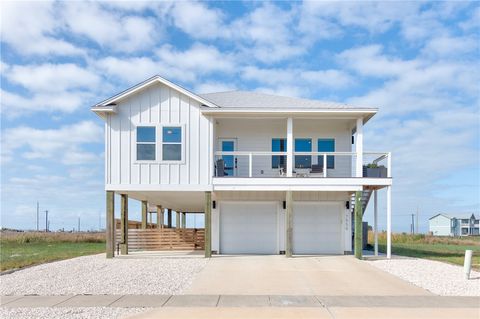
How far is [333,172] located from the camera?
72.9ft

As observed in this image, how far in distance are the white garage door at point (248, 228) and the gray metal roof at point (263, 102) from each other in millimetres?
4467

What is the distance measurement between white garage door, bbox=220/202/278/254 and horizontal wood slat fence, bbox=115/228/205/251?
240 cm

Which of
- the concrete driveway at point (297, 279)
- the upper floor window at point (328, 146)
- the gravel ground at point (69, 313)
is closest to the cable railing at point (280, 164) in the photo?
the upper floor window at point (328, 146)

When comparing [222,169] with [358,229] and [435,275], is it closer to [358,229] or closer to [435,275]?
[358,229]

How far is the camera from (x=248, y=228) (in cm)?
2191

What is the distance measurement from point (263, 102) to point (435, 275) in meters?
10.1

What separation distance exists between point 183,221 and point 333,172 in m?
18.7

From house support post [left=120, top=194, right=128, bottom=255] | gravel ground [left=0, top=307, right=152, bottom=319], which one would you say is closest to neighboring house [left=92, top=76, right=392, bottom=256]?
house support post [left=120, top=194, right=128, bottom=255]

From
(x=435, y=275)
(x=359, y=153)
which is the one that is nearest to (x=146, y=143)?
(x=359, y=153)

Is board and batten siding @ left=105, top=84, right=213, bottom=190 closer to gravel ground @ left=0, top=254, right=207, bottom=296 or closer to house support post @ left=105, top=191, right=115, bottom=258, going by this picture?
house support post @ left=105, top=191, right=115, bottom=258

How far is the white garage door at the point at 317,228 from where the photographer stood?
21797 millimetres

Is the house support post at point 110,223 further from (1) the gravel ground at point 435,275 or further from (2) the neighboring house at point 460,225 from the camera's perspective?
(2) the neighboring house at point 460,225

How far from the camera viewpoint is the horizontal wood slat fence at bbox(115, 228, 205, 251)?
2356cm

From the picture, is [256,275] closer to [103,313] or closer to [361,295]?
[361,295]
